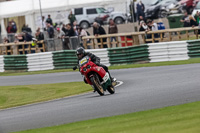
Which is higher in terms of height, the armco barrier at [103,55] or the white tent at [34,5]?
the white tent at [34,5]

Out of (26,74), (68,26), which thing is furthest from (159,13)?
(26,74)

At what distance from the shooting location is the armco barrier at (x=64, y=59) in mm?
25516

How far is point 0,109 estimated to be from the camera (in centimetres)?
1490

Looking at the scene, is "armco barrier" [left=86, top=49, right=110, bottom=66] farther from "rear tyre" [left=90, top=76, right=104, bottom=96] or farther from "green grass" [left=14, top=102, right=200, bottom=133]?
"green grass" [left=14, top=102, right=200, bottom=133]

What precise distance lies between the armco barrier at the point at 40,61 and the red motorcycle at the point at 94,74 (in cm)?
1243

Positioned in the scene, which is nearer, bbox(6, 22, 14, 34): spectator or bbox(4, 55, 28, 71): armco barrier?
bbox(4, 55, 28, 71): armco barrier

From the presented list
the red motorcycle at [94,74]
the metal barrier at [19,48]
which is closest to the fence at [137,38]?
the metal barrier at [19,48]

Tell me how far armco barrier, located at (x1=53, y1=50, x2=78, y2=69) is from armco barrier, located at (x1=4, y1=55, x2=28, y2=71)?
6.03 feet

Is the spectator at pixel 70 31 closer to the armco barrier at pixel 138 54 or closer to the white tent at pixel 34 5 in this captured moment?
the white tent at pixel 34 5

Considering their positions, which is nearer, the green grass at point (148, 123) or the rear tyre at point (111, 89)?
the green grass at point (148, 123)

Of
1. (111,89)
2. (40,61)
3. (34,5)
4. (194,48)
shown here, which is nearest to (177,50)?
(194,48)

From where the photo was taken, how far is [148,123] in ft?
27.7

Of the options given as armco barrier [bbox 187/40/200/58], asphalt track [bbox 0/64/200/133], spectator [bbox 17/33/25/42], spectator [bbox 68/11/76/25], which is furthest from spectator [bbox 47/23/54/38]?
asphalt track [bbox 0/64/200/133]

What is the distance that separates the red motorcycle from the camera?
13.6 metres
